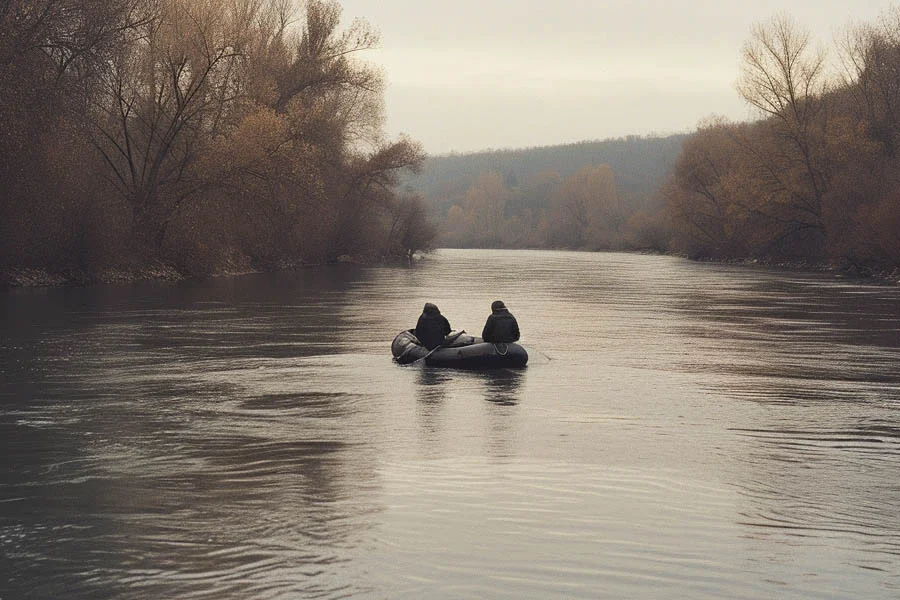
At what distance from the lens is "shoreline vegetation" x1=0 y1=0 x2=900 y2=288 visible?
1502 inches

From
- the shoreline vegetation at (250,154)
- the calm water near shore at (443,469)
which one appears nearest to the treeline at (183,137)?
the shoreline vegetation at (250,154)

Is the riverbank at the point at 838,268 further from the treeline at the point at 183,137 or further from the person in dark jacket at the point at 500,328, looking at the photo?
the person in dark jacket at the point at 500,328

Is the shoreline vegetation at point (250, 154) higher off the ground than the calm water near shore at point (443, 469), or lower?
higher

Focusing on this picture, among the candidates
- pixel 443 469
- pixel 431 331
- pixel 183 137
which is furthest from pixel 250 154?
pixel 443 469

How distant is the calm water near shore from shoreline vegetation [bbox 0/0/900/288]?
14685 millimetres

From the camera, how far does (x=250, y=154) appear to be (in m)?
54.2

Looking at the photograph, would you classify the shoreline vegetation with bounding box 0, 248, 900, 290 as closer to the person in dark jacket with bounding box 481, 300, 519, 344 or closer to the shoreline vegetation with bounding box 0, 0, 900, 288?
the shoreline vegetation with bounding box 0, 0, 900, 288

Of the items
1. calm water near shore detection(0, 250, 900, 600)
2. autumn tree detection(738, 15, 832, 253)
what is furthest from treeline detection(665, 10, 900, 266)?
calm water near shore detection(0, 250, 900, 600)

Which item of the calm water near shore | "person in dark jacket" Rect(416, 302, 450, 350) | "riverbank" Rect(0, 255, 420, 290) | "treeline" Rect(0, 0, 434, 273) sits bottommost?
the calm water near shore

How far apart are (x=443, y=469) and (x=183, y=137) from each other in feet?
156

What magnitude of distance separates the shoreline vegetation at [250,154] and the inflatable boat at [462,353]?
711 inches

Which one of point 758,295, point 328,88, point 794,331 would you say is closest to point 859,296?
point 758,295

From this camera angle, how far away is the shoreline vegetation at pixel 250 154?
3816cm

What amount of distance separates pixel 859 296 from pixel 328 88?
3589cm
